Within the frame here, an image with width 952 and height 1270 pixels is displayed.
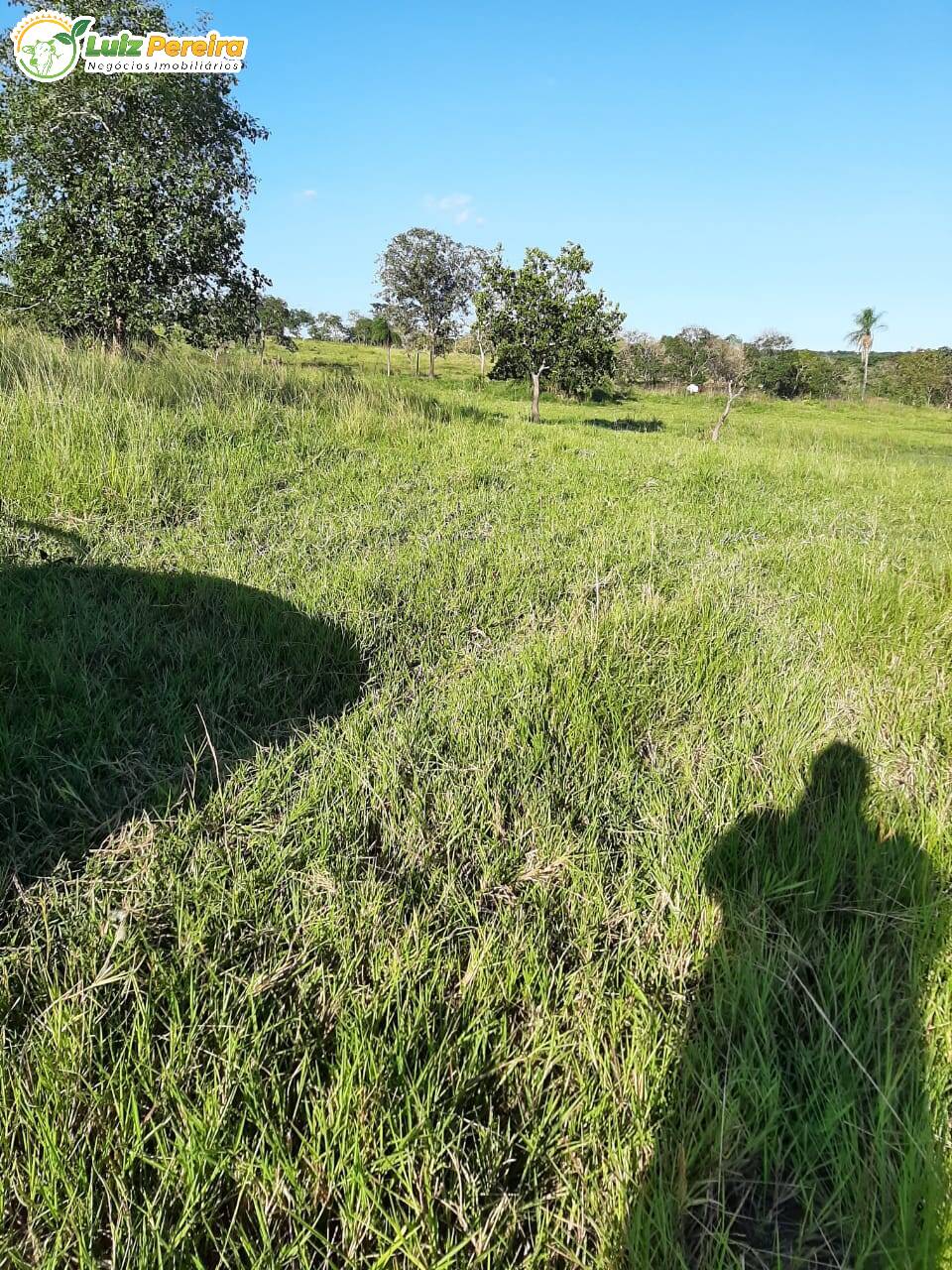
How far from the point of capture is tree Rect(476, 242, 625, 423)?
20312 millimetres

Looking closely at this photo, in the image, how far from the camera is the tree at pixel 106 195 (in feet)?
36.2

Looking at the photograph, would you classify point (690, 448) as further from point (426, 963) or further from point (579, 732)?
point (426, 963)

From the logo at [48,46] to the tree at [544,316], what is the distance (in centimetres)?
1201

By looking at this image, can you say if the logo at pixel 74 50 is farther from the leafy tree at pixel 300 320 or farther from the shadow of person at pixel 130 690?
the leafy tree at pixel 300 320

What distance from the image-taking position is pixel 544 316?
67.3ft

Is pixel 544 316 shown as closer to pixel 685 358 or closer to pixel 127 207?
pixel 127 207

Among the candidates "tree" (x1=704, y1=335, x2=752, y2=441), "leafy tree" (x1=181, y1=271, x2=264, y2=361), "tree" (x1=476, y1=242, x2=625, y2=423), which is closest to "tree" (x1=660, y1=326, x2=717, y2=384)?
"tree" (x1=704, y1=335, x2=752, y2=441)

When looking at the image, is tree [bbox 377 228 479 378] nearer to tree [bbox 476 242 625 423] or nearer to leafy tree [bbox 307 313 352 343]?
tree [bbox 476 242 625 423]

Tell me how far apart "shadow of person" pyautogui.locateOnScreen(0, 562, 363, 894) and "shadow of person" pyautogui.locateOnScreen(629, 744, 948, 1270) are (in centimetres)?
160

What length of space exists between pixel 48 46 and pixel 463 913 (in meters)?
16.8

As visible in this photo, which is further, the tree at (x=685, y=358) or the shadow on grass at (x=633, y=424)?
the tree at (x=685, y=358)

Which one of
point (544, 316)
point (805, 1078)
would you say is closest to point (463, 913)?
point (805, 1078)

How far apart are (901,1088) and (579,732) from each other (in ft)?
4.25

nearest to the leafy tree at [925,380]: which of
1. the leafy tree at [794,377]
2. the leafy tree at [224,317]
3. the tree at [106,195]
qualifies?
the leafy tree at [794,377]
